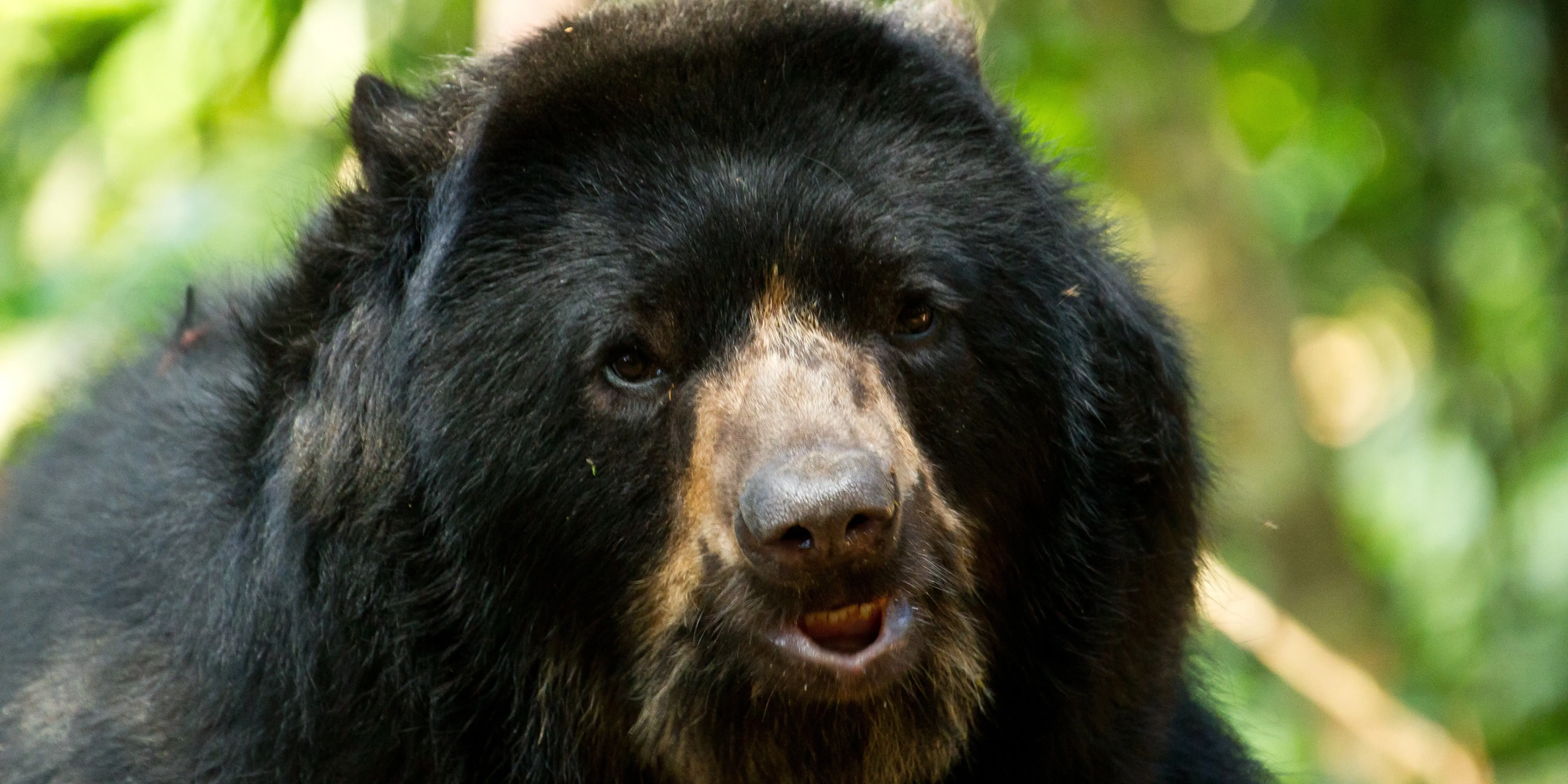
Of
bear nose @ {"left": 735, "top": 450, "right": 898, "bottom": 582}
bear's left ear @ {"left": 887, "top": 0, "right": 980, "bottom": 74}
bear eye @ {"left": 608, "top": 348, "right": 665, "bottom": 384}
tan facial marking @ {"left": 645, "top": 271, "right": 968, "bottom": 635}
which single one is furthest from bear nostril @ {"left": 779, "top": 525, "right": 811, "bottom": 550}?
bear's left ear @ {"left": 887, "top": 0, "right": 980, "bottom": 74}

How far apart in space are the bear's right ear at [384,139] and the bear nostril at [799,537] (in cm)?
117

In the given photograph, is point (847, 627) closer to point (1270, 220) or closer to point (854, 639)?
point (854, 639)

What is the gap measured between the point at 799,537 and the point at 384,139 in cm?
130

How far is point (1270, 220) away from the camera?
10.0 metres

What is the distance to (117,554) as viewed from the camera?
3855 mm

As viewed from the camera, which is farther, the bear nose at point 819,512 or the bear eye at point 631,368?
the bear eye at point 631,368

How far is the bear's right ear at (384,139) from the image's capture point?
338 centimetres

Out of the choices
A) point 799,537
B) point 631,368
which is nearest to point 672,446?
point 631,368

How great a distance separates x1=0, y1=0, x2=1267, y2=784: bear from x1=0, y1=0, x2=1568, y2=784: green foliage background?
0.47 meters

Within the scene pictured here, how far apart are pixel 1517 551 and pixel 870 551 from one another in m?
7.45

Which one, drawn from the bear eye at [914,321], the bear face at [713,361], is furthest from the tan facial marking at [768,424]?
the bear eye at [914,321]

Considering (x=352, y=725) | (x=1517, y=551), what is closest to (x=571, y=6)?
(x=352, y=725)

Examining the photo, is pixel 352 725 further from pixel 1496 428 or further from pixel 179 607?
pixel 1496 428

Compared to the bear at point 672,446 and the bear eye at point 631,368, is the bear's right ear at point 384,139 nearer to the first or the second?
the bear at point 672,446
